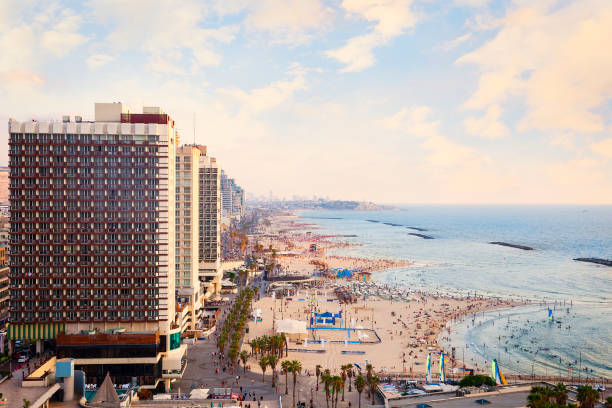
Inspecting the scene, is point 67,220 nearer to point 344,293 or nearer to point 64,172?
point 64,172

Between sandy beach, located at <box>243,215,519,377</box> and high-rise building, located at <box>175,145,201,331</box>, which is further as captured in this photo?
high-rise building, located at <box>175,145,201,331</box>

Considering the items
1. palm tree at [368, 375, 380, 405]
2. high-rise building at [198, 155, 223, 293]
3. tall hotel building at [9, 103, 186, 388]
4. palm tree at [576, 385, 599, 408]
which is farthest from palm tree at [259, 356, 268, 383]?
high-rise building at [198, 155, 223, 293]

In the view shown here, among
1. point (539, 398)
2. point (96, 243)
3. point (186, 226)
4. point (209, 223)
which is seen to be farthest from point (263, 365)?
point (209, 223)

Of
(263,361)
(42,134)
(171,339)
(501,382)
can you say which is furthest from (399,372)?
(42,134)

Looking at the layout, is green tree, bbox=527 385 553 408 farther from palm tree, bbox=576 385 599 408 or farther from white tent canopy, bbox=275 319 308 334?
white tent canopy, bbox=275 319 308 334

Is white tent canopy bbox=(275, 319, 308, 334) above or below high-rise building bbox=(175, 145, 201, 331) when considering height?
below

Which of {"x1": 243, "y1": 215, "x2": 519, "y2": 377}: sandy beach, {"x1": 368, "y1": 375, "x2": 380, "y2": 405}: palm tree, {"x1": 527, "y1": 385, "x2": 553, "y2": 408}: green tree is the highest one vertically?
{"x1": 527, "y1": 385, "x2": 553, "y2": 408}: green tree

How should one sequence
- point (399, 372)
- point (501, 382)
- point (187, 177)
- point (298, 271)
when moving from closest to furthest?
point (501, 382)
point (399, 372)
point (187, 177)
point (298, 271)

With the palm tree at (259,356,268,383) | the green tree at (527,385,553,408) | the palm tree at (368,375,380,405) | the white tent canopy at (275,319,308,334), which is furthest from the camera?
the white tent canopy at (275,319,308,334)

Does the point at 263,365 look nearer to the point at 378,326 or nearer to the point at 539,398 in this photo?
the point at 539,398
